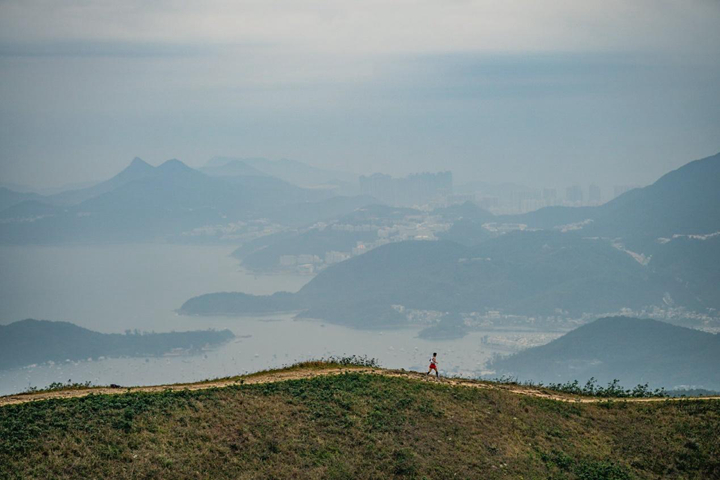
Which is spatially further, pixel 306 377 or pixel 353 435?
pixel 306 377

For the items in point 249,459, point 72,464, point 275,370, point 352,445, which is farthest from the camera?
point 275,370

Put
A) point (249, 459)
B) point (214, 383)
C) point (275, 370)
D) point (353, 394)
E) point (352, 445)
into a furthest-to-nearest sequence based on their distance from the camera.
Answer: point (275, 370)
point (214, 383)
point (353, 394)
point (352, 445)
point (249, 459)

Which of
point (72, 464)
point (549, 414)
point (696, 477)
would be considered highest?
point (72, 464)

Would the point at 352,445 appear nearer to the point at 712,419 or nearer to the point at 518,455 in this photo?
the point at 518,455

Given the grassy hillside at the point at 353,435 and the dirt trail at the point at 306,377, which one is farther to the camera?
the dirt trail at the point at 306,377

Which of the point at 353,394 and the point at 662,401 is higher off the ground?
the point at 353,394

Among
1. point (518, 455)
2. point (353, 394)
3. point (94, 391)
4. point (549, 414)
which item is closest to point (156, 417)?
point (94, 391)

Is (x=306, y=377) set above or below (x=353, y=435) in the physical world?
above

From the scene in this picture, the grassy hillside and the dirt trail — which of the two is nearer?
the grassy hillside
